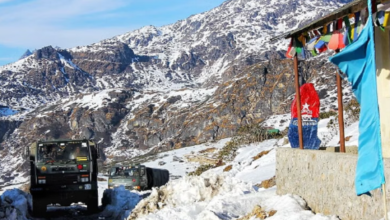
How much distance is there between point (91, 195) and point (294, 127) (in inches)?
326

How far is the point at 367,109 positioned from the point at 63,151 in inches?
514

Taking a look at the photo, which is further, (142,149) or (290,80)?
(142,149)

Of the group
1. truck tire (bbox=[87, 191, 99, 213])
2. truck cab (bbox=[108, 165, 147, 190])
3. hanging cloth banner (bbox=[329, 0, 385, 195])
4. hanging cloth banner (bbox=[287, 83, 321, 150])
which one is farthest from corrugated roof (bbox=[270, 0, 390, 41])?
truck cab (bbox=[108, 165, 147, 190])

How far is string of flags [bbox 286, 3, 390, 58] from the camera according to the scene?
661cm

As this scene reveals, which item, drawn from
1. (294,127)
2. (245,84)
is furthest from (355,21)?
(245,84)

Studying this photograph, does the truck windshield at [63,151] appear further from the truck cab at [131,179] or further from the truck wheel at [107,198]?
the truck cab at [131,179]

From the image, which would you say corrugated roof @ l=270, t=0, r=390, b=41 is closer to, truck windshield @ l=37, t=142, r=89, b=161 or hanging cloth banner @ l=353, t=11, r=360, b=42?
hanging cloth banner @ l=353, t=11, r=360, b=42

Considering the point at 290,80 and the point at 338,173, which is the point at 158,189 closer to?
the point at 338,173

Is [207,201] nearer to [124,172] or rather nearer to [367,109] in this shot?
[367,109]

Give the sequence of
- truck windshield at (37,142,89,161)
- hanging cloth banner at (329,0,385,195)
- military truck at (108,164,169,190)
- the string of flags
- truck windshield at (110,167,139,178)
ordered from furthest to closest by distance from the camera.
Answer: truck windshield at (110,167,139,178)
military truck at (108,164,169,190)
truck windshield at (37,142,89,161)
the string of flags
hanging cloth banner at (329,0,385,195)

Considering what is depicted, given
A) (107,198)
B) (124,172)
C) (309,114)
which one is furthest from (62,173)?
(124,172)

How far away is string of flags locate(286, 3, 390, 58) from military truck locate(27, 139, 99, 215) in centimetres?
906

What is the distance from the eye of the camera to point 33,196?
16844mm

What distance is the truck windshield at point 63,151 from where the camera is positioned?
17.4m
